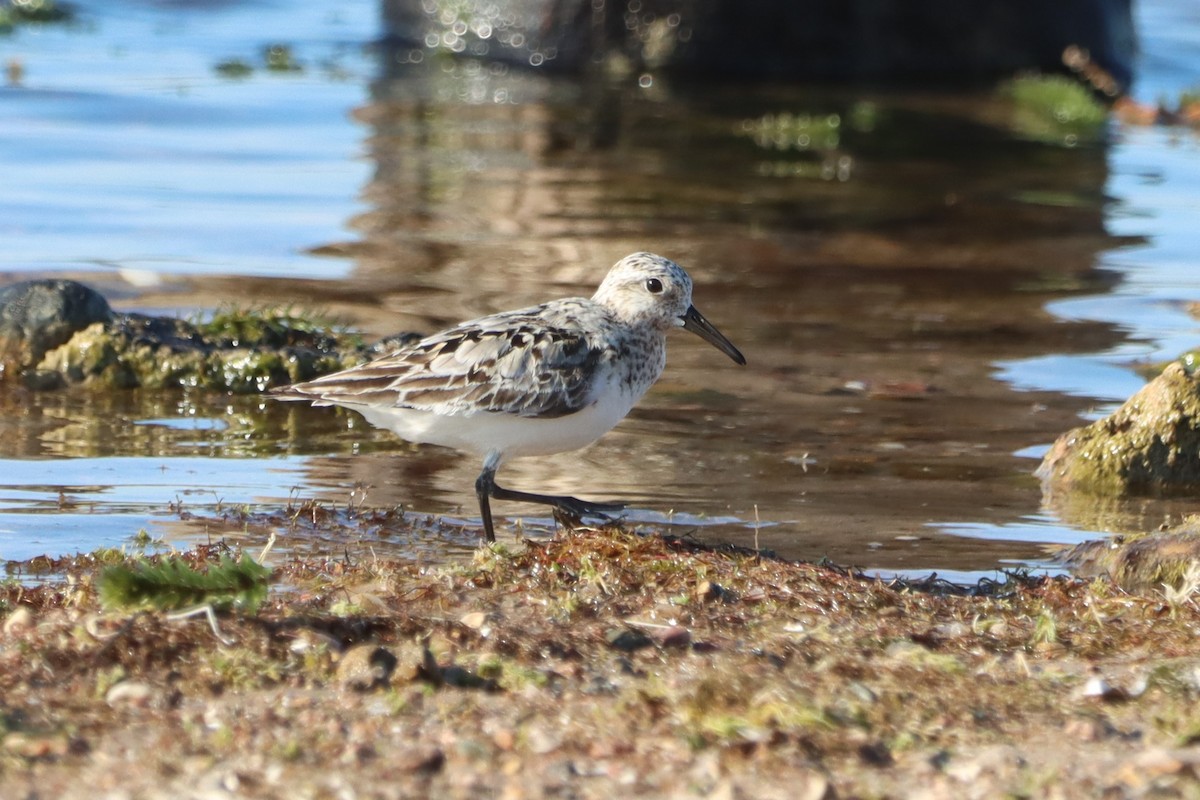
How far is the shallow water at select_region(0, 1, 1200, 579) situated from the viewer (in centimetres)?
712

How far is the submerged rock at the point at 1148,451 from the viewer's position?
741 centimetres

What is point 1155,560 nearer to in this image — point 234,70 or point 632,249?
point 632,249

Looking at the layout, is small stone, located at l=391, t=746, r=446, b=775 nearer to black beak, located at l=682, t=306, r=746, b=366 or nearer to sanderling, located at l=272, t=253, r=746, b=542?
Answer: sanderling, located at l=272, t=253, r=746, b=542

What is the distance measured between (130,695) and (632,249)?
24.2 feet

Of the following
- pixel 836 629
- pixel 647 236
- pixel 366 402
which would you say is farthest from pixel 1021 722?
pixel 647 236

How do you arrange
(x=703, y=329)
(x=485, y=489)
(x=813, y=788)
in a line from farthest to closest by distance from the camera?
(x=703, y=329) < (x=485, y=489) < (x=813, y=788)

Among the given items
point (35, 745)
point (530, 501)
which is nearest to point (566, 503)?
point (530, 501)

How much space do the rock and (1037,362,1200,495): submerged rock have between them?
4844 mm

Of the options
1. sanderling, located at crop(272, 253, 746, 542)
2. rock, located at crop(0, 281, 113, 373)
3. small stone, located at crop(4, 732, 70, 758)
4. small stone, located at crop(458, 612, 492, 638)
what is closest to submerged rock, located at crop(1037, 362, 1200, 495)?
sanderling, located at crop(272, 253, 746, 542)

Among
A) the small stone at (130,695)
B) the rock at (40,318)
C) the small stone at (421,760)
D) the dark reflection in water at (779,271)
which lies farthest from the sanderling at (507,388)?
the rock at (40,318)

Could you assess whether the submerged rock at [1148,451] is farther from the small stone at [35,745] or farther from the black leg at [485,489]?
the small stone at [35,745]

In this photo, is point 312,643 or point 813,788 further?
point 312,643

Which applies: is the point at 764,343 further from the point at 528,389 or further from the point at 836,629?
the point at 836,629

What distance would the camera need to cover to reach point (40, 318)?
8.77 meters
